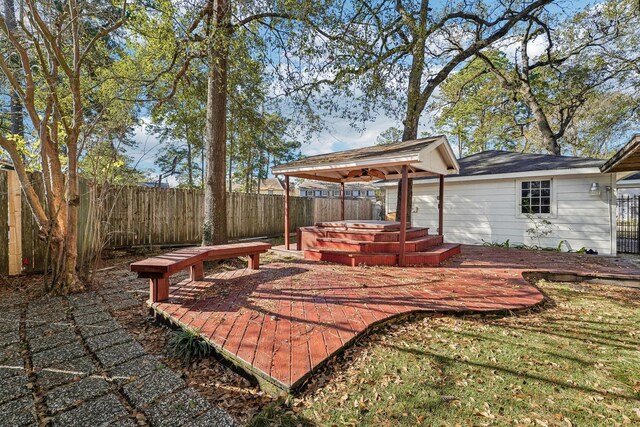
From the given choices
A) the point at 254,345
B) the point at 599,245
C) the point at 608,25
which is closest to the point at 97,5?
the point at 254,345

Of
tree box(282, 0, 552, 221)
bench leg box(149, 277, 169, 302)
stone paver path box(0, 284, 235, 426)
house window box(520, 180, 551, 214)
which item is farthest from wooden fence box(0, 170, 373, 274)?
house window box(520, 180, 551, 214)

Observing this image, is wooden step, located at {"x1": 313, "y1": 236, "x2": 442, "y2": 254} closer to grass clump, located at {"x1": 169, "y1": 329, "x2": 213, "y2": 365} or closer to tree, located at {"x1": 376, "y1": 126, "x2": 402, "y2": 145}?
grass clump, located at {"x1": 169, "y1": 329, "x2": 213, "y2": 365}

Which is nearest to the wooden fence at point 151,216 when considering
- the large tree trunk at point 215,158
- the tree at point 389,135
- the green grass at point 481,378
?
the large tree trunk at point 215,158

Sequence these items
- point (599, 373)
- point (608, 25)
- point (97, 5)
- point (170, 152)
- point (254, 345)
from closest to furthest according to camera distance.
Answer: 1. point (599, 373)
2. point (254, 345)
3. point (97, 5)
4. point (608, 25)
5. point (170, 152)

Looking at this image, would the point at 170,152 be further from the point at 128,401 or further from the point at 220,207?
the point at 128,401

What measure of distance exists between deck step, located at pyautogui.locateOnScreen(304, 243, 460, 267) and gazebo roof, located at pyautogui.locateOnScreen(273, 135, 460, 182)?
1864 mm

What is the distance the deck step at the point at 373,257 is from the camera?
19.6 feet

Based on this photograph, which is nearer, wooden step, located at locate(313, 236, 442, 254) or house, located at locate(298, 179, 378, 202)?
wooden step, located at locate(313, 236, 442, 254)

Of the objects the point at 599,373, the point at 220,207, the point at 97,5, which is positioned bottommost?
the point at 599,373

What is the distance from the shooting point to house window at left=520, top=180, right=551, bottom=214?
856cm

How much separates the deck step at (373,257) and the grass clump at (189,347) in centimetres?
377

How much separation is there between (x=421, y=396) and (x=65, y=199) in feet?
16.9

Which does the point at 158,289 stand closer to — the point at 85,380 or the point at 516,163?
the point at 85,380

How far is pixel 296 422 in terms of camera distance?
1.74 metres
